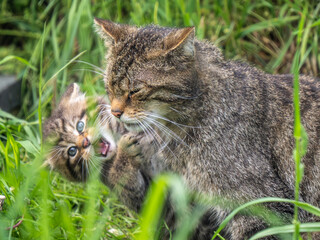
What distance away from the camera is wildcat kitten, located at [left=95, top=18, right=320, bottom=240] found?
2.92 m

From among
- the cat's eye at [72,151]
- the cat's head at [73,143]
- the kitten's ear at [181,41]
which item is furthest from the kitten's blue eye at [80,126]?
the kitten's ear at [181,41]

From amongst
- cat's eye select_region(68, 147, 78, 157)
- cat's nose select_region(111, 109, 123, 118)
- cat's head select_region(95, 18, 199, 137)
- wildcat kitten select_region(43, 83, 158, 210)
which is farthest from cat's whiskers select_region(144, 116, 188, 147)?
cat's eye select_region(68, 147, 78, 157)

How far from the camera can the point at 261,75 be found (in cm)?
336

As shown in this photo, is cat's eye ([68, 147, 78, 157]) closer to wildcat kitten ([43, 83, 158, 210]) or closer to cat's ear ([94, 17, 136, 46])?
wildcat kitten ([43, 83, 158, 210])

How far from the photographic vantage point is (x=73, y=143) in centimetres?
375

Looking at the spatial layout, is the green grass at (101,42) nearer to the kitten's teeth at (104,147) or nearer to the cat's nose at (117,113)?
the kitten's teeth at (104,147)

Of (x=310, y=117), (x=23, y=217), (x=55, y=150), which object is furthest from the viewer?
(x=55, y=150)

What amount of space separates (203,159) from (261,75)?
752 millimetres

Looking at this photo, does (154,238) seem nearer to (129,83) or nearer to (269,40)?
(129,83)

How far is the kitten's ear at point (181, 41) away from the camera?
9.19 ft

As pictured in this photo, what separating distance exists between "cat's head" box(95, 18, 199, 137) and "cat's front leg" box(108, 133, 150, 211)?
424mm

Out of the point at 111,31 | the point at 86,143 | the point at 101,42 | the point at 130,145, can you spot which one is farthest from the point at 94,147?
the point at 101,42

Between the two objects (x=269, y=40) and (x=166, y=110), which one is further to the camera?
(x=269, y=40)

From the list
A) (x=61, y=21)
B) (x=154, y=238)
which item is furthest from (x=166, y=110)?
(x=61, y=21)
